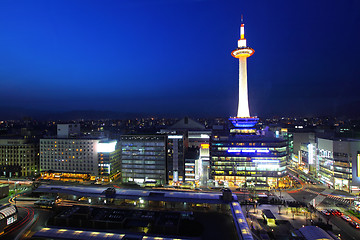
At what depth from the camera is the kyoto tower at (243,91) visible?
8394cm

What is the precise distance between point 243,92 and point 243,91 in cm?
37

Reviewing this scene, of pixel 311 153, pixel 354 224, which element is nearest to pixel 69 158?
pixel 354 224

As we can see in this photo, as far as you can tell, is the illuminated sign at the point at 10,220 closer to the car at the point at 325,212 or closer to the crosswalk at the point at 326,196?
the car at the point at 325,212

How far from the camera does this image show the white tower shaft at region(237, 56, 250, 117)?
282ft

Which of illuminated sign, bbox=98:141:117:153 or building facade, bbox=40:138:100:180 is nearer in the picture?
illuminated sign, bbox=98:141:117:153

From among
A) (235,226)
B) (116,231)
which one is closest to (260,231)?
(235,226)

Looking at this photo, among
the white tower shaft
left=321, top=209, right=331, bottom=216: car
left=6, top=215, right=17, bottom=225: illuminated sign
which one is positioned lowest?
left=321, top=209, right=331, bottom=216: car

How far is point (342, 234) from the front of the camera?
31062 millimetres

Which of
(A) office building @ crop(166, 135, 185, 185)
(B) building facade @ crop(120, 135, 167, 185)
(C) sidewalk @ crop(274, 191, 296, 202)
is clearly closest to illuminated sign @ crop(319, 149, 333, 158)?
(C) sidewalk @ crop(274, 191, 296, 202)

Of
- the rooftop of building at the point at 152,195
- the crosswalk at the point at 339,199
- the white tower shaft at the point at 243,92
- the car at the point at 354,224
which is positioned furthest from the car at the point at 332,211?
the white tower shaft at the point at 243,92

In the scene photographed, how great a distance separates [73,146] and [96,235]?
40601mm

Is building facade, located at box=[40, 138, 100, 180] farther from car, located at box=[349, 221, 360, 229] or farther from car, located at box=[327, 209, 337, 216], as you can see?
car, located at box=[349, 221, 360, 229]

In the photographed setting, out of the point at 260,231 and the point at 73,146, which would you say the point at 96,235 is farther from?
the point at 73,146

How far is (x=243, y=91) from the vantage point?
86500mm
